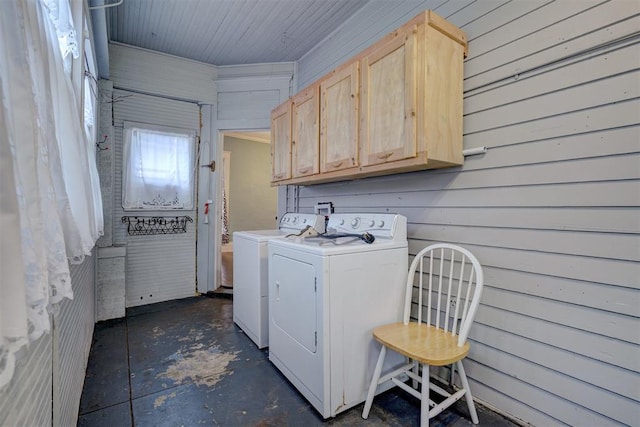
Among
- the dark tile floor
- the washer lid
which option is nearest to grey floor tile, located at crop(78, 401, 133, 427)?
the dark tile floor

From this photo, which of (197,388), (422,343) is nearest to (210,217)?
(197,388)

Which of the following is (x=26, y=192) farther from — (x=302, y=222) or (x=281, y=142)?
(x=281, y=142)

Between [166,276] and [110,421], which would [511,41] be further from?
[166,276]

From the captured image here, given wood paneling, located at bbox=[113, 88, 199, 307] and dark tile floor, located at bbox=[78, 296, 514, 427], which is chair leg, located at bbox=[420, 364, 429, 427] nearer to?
dark tile floor, located at bbox=[78, 296, 514, 427]

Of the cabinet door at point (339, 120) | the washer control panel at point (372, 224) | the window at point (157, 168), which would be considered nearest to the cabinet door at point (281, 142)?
the cabinet door at point (339, 120)

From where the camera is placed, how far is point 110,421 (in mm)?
1666

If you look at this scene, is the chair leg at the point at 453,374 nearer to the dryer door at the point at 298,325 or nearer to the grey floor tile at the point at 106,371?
the dryer door at the point at 298,325

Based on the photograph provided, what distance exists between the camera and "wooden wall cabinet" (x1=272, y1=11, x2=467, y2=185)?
5.62ft

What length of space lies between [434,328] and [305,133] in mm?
1922

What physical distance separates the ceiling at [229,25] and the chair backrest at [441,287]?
2.40 m

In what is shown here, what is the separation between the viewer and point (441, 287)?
2006 mm

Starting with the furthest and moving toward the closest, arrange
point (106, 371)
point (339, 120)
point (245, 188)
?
point (245, 188) → point (339, 120) → point (106, 371)

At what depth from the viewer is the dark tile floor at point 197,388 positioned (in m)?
1.69

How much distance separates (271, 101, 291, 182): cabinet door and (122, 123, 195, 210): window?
1.35m
